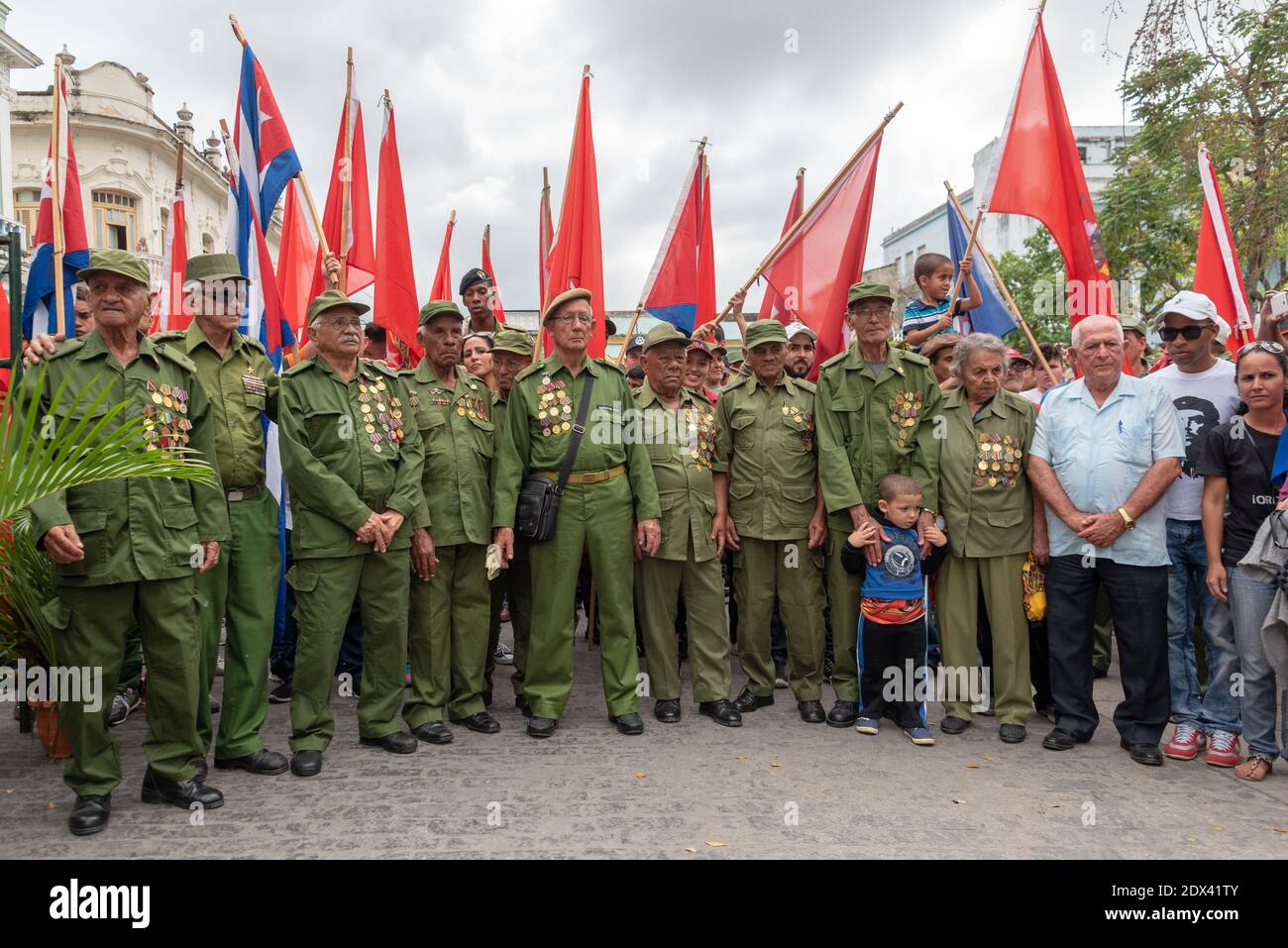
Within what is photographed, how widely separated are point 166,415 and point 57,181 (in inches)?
71.7

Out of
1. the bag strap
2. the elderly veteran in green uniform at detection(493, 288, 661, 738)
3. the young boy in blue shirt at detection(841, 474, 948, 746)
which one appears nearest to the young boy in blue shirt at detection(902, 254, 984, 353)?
the young boy in blue shirt at detection(841, 474, 948, 746)

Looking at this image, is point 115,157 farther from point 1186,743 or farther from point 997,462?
point 1186,743

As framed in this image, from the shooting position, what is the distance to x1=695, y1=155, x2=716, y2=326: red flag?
24.3 feet

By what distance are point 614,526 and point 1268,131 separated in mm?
9846

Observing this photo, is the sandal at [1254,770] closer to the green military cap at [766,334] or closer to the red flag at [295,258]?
the green military cap at [766,334]

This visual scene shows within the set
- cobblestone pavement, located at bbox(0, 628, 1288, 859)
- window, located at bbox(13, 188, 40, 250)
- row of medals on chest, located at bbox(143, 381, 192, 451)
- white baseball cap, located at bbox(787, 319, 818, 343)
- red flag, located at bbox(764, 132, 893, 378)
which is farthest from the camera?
window, located at bbox(13, 188, 40, 250)

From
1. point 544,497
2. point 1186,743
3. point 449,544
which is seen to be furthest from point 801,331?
point 1186,743

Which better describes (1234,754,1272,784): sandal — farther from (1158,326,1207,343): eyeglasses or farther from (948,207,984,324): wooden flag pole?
(948,207,984,324): wooden flag pole

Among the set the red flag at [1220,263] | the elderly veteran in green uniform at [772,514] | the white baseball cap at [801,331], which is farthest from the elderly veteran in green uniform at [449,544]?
the red flag at [1220,263]

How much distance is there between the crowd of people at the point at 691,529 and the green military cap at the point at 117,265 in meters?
0.02

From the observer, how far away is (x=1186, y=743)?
15.3ft

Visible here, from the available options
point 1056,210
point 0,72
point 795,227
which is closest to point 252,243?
point 795,227

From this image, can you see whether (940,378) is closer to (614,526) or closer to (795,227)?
(795,227)

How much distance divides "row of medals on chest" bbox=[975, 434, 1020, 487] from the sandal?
1.77 metres
